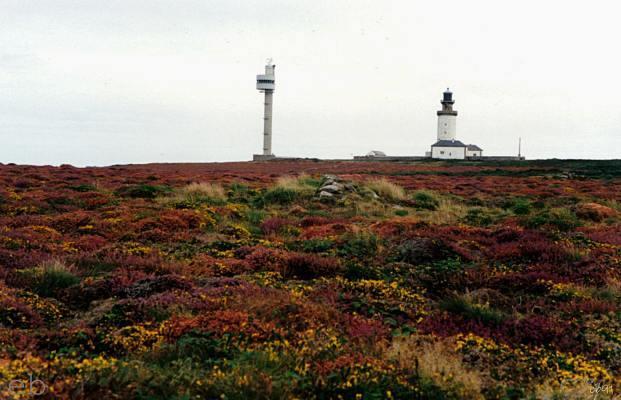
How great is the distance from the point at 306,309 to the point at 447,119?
11120 centimetres

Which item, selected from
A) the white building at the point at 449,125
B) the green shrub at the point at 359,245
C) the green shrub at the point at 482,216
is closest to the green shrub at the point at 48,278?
the green shrub at the point at 359,245

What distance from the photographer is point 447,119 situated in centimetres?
11125

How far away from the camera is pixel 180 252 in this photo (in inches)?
427

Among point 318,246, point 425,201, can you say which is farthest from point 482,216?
point 318,246

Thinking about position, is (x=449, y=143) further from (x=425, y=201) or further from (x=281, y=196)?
(x=281, y=196)

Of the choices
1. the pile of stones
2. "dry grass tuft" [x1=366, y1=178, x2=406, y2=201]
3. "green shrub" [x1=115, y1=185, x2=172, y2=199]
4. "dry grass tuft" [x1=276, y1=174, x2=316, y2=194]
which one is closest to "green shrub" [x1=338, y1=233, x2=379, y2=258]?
the pile of stones

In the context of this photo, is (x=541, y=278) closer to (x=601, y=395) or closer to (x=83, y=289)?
(x=601, y=395)

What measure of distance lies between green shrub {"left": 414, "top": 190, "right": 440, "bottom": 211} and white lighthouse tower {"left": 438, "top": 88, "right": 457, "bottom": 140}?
93.1 metres

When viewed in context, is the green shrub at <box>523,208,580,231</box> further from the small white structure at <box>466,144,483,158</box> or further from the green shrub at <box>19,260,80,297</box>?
the small white structure at <box>466,144,483,158</box>

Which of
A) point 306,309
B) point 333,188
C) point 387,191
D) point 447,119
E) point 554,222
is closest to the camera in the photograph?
point 306,309

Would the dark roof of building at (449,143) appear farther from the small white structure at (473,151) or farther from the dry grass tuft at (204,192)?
the dry grass tuft at (204,192)

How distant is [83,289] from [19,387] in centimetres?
400

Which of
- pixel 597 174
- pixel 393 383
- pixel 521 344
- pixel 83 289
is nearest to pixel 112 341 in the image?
pixel 83 289

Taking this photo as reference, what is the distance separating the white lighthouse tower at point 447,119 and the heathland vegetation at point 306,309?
100596 mm
